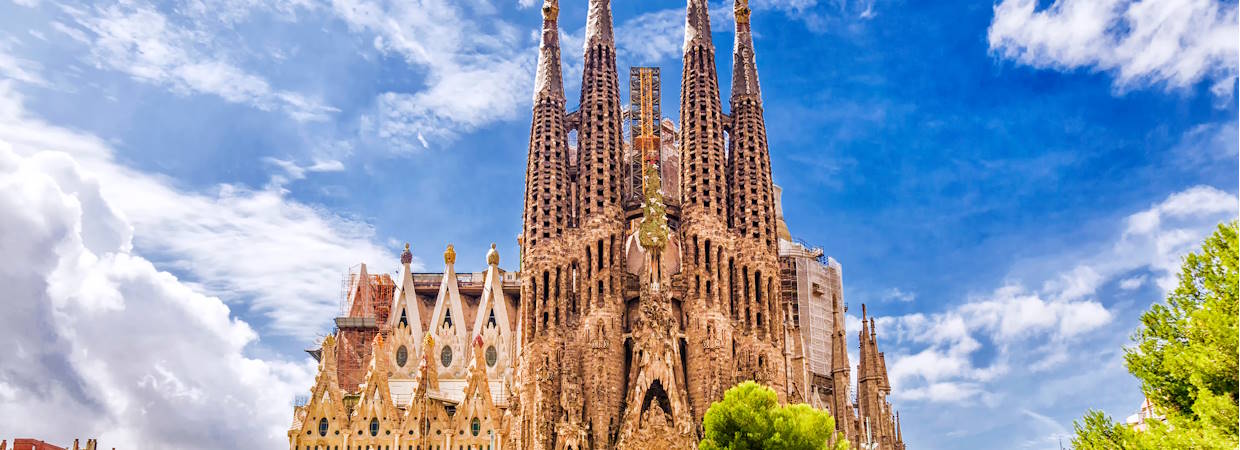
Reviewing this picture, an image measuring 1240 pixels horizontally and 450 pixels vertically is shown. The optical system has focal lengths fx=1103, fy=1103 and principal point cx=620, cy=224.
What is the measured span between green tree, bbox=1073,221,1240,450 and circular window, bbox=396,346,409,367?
1812 inches

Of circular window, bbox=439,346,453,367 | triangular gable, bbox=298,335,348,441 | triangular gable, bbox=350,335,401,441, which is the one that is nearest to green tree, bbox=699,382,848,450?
triangular gable, bbox=350,335,401,441

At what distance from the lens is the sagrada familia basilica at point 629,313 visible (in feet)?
149

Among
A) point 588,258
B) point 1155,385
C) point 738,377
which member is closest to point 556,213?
point 588,258

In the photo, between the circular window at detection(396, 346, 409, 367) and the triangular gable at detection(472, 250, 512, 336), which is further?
the triangular gable at detection(472, 250, 512, 336)

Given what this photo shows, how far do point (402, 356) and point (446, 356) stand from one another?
2472mm

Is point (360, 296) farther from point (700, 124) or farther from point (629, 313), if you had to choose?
point (700, 124)

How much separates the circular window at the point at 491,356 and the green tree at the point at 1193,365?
4401 centimetres

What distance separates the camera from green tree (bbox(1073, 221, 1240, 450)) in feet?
58.3

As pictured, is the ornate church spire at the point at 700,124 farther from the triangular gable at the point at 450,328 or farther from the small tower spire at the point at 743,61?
the triangular gable at the point at 450,328

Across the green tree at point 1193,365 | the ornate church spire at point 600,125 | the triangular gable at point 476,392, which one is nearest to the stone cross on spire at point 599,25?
the ornate church spire at point 600,125

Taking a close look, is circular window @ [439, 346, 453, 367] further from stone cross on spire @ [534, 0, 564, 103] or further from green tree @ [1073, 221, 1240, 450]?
green tree @ [1073, 221, 1240, 450]

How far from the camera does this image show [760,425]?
33.4 m

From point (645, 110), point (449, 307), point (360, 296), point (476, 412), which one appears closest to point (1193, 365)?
point (476, 412)

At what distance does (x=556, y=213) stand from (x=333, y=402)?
1738cm
